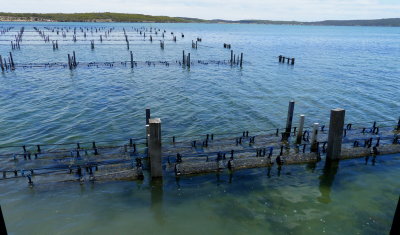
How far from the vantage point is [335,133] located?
18.6m

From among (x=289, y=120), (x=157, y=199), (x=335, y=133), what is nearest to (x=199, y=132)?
(x=289, y=120)

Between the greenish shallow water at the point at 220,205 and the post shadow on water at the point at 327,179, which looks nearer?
the greenish shallow water at the point at 220,205

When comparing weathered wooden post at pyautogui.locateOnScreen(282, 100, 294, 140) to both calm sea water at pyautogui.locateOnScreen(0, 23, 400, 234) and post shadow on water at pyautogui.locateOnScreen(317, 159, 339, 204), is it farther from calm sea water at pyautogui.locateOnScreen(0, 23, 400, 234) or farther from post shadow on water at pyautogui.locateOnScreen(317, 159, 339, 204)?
post shadow on water at pyautogui.locateOnScreen(317, 159, 339, 204)

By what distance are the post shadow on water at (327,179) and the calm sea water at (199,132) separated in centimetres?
6

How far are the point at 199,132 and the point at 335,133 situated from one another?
11132 millimetres

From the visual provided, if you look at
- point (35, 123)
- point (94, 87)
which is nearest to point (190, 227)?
point (35, 123)

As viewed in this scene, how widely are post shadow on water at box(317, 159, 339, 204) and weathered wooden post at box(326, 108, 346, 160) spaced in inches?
15.6

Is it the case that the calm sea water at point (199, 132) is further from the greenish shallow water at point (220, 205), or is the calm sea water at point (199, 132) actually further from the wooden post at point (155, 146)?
the wooden post at point (155, 146)

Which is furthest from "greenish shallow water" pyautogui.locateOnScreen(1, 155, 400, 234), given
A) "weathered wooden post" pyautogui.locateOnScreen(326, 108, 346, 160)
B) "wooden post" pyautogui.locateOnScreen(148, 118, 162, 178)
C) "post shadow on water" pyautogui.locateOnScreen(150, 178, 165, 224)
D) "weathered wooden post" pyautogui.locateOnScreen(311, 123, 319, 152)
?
"weathered wooden post" pyautogui.locateOnScreen(311, 123, 319, 152)

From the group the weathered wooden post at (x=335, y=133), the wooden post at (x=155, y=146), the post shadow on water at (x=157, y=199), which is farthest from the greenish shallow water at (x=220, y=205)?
the weathered wooden post at (x=335, y=133)

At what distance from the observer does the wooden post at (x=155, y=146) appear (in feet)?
51.9

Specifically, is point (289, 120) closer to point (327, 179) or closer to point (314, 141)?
point (314, 141)

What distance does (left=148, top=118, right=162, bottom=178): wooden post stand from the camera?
15812 millimetres

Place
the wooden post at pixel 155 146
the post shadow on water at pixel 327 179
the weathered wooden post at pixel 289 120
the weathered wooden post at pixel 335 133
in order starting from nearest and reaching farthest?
the wooden post at pixel 155 146, the post shadow on water at pixel 327 179, the weathered wooden post at pixel 335 133, the weathered wooden post at pixel 289 120
